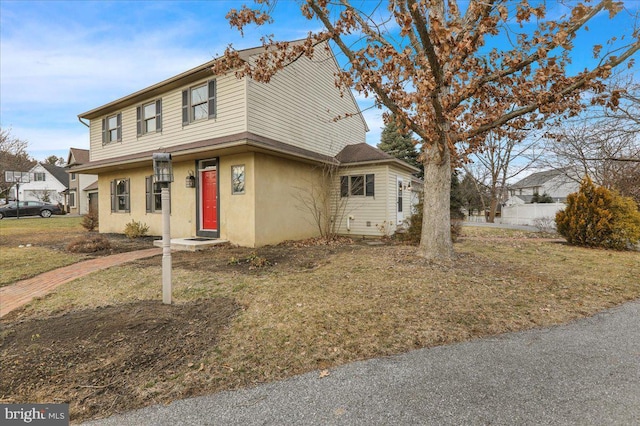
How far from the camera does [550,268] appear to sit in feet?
20.8

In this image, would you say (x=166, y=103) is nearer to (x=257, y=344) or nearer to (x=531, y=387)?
(x=257, y=344)

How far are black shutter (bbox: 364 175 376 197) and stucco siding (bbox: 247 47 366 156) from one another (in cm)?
209

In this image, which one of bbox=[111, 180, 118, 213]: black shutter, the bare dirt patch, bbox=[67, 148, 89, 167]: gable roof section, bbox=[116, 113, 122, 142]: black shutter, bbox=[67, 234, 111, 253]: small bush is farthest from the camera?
bbox=[67, 148, 89, 167]: gable roof section

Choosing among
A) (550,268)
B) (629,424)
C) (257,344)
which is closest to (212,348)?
(257,344)

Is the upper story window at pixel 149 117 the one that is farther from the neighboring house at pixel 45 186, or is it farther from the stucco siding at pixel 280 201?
the neighboring house at pixel 45 186

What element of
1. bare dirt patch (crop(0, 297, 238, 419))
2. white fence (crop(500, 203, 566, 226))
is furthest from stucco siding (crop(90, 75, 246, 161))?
white fence (crop(500, 203, 566, 226))

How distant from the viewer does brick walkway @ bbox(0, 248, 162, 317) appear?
4.81 m

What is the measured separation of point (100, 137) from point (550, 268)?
662 inches

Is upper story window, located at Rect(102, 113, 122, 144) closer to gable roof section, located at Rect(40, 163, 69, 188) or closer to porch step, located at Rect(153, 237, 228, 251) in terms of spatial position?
porch step, located at Rect(153, 237, 228, 251)

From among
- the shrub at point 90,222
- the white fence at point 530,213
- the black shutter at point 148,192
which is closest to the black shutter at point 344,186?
the black shutter at point 148,192

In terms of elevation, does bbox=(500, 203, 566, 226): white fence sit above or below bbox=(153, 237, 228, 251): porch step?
above

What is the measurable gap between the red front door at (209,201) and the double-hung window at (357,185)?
498 cm

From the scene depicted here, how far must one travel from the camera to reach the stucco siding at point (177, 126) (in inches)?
353

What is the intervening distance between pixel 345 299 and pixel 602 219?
9.15 metres
